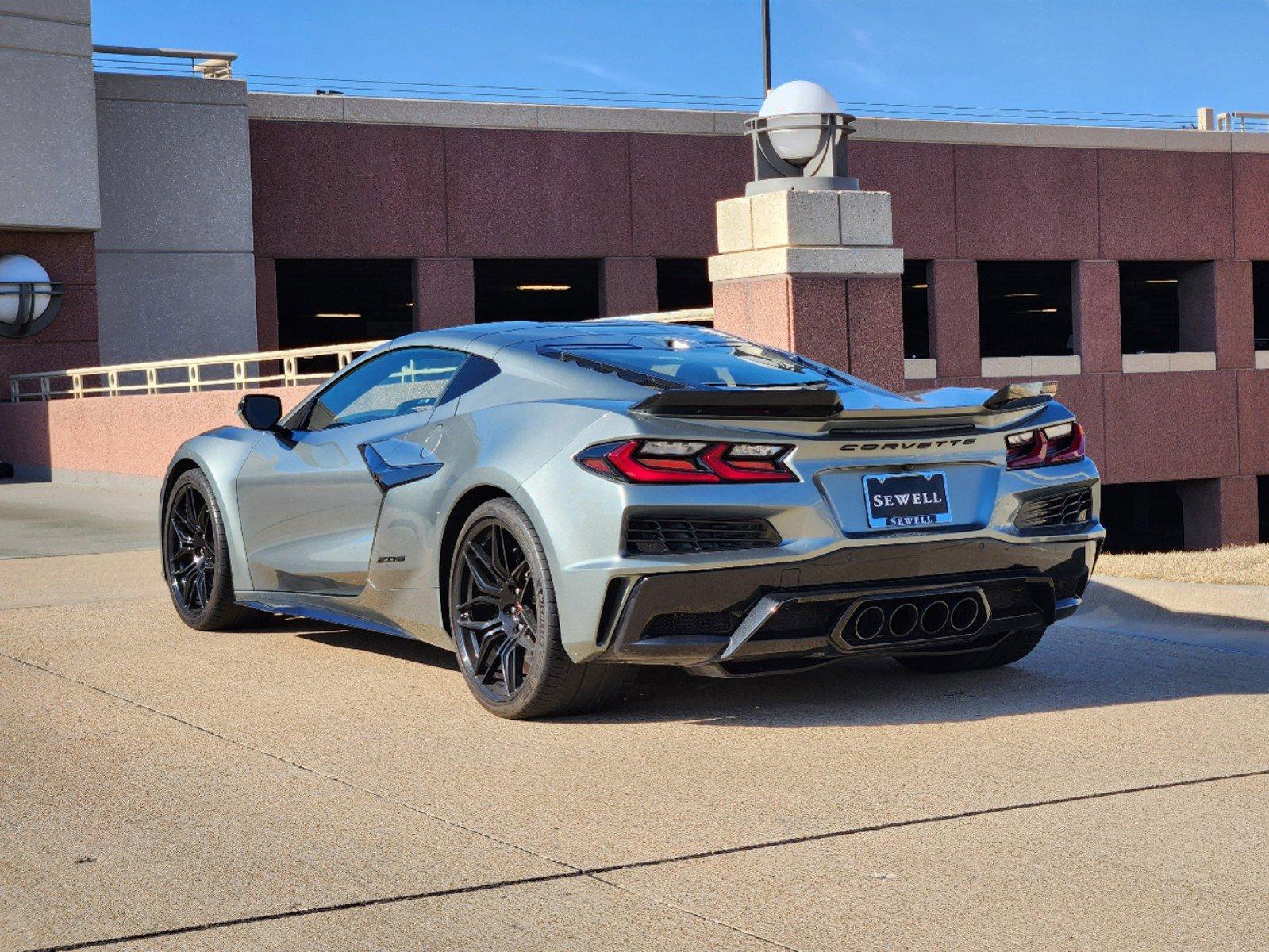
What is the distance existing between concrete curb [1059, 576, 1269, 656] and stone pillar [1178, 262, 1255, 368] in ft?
79.8

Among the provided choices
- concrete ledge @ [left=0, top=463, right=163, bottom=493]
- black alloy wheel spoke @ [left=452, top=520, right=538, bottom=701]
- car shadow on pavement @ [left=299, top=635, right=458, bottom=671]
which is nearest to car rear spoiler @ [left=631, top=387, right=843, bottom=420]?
black alloy wheel spoke @ [left=452, top=520, right=538, bottom=701]

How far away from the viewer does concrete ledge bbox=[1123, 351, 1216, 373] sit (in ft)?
99.3

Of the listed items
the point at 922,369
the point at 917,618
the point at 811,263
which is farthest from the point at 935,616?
the point at 922,369

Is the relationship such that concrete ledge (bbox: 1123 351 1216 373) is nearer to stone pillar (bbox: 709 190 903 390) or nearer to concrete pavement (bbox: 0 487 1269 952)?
stone pillar (bbox: 709 190 903 390)

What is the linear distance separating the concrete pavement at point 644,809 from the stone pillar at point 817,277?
4.23 m

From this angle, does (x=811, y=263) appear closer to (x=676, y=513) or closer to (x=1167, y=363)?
(x=676, y=513)

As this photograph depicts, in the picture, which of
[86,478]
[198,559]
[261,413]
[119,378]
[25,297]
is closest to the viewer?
[261,413]

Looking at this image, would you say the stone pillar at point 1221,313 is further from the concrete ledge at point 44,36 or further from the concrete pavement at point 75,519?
the concrete pavement at point 75,519

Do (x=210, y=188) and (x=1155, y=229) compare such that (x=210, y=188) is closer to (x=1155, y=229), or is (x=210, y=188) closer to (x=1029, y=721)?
(x=1155, y=229)

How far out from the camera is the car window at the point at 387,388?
6.58m

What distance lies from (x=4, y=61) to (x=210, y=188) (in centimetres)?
381

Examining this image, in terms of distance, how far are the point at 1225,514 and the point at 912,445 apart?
2643cm

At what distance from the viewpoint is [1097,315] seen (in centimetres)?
3078

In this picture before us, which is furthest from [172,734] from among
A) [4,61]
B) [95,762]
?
[4,61]
